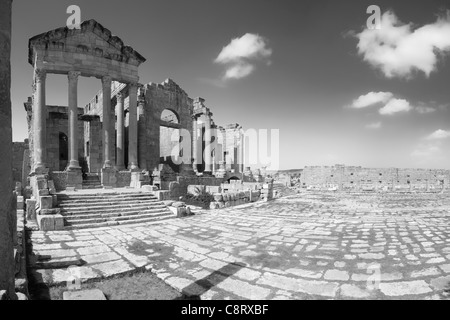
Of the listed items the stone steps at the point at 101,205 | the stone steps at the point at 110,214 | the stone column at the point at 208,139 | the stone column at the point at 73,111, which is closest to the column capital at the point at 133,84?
the stone column at the point at 73,111

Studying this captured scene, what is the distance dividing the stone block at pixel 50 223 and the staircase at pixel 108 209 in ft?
1.01

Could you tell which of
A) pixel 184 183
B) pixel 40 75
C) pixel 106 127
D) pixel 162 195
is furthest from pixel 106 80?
pixel 162 195

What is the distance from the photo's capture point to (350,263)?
504 centimetres

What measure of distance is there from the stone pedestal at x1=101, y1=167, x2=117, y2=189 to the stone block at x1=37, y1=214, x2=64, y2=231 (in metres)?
7.59

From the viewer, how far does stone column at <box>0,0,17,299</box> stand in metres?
2.91

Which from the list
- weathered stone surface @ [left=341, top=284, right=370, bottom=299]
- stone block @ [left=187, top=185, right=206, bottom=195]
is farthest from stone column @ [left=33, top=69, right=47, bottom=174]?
weathered stone surface @ [left=341, top=284, right=370, bottom=299]

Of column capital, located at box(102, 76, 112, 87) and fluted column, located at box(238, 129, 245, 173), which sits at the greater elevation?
column capital, located at box(102, 76, 112, 87)

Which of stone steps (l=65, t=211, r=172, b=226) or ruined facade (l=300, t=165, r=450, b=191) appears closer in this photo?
stone steps (l=65, t=211, r=172, b=226)

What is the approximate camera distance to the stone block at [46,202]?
8.91 m

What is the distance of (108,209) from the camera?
1016cm

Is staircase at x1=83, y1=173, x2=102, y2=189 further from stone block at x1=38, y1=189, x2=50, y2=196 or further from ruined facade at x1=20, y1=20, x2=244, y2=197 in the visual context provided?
stone block at x1=38, y1=189, x2=50, y2=196

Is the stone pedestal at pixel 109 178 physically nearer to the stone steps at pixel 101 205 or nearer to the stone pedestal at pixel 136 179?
the stone pedestal at pixel 136 179
